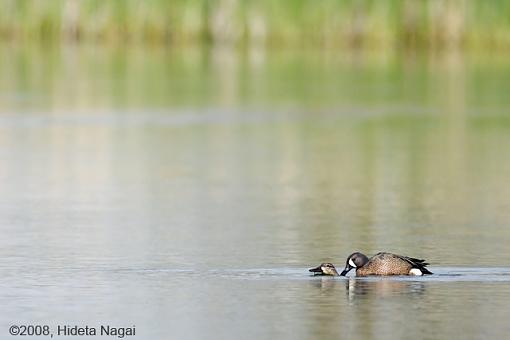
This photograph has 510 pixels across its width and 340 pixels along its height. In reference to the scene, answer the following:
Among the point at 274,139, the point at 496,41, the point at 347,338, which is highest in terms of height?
the point at 496,41

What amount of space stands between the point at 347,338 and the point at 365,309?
3.15 feet

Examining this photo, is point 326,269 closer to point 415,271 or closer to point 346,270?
point 346,270

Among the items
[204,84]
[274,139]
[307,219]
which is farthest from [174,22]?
[307,219]

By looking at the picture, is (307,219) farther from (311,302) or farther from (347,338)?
(347,338)

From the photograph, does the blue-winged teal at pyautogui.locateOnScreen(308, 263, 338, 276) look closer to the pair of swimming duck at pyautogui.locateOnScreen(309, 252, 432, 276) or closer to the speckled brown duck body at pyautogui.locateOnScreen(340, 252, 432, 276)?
the pair of swimming duck at pyautogui.locateOnScreen(309, 252, 432, 276)

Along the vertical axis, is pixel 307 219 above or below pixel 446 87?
below

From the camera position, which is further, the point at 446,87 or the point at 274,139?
the point at 446,87

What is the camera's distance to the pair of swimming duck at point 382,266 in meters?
12.9

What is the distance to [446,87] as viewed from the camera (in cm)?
4138

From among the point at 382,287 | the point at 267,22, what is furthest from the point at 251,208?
the point at 267,22

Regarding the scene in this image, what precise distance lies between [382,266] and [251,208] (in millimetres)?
5414

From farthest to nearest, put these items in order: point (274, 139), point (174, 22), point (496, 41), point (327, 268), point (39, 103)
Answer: point (174, 22) < point (496, 41) < point (39, 103) < point (274, 139) < point (327, 268)

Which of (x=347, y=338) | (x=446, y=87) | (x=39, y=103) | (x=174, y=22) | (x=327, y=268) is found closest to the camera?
(x=347, y=338)

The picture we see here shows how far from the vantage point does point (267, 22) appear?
6269cm
